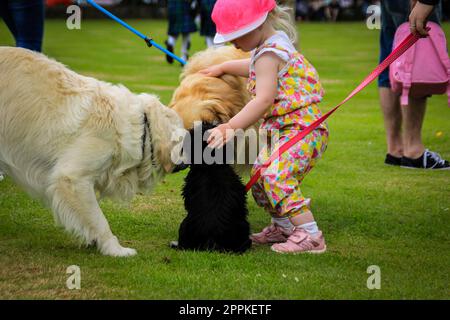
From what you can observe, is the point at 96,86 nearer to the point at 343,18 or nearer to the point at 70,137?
the point at 70,137

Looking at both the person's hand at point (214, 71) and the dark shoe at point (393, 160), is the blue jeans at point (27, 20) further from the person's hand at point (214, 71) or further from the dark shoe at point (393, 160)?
the dark shoe at point (393, 160)

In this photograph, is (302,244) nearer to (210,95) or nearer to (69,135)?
(210,95)

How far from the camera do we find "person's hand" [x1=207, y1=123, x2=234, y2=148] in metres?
3.90

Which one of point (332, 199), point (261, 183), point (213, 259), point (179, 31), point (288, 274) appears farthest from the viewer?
point (179, 31)

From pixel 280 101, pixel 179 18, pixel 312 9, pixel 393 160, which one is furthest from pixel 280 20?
pixel 312 9

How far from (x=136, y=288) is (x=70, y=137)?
1014 mm

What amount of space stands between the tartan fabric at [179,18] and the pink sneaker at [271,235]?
484 inches

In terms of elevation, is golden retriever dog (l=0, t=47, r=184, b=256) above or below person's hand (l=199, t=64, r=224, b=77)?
below

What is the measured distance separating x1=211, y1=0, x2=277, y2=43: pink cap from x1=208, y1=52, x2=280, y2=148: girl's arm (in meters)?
0.21

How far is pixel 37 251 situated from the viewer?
4.15 meters

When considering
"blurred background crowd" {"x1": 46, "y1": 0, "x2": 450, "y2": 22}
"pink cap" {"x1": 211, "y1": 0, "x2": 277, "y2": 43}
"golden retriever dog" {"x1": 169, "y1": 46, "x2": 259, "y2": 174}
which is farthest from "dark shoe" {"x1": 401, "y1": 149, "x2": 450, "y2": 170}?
"blurred background crowd" {"x1": 46, "y1": 0, "x2": 450, "y2": 22}

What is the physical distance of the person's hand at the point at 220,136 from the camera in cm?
390

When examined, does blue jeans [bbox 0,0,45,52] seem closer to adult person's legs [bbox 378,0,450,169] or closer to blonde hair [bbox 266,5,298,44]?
blonde hair [bbox 266,5,298,44]
